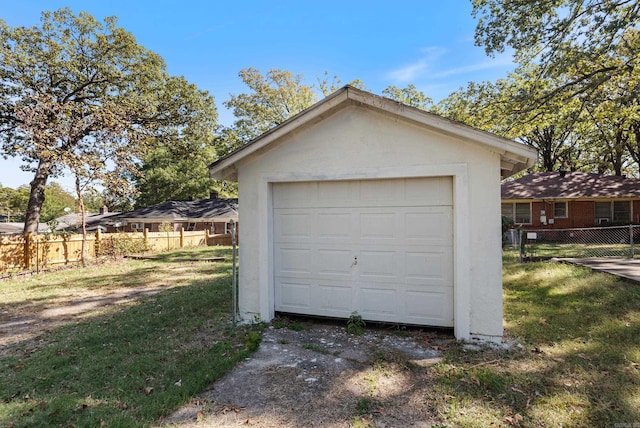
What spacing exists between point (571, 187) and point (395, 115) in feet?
61.0

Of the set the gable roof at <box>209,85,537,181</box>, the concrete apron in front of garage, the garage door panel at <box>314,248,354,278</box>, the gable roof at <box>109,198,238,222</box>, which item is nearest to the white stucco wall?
the gable roof at <box>209,85,537,181</box>

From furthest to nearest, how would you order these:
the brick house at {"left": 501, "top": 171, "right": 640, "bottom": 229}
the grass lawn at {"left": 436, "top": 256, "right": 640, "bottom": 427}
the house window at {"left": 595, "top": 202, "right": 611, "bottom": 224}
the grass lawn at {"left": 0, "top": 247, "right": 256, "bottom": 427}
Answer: the house window at {"left": 595, "top": 202, "right": 611, "bottom": 224}
the brick house at {"left": 501, "top": 171, "right": 640, "bottom": 229}
the grass lawn at {"left": 0, "top": 247, "right": 256, "bottom": 427}
the grass lawn at {"left": 436, "top": 256, "right": 640, "bottom": 427}

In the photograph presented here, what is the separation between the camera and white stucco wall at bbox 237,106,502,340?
15.6 ft

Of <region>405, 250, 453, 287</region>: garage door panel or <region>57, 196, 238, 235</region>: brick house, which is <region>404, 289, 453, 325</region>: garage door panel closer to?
<region>405, 250, 453, 287</region>: garage door panel

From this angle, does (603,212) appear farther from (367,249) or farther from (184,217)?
(184,217)

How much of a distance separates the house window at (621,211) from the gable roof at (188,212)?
2377 centimetres

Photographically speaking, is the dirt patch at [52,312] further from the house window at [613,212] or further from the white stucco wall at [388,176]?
the house window at [613,212]

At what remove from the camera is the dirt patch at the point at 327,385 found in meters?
3.11

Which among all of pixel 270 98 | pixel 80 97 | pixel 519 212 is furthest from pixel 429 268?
pixel 270 98

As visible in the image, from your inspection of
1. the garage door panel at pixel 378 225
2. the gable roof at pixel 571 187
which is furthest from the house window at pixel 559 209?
the garage door panel at pixel 378 225

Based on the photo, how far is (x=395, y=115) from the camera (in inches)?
199

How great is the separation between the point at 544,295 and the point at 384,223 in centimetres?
428

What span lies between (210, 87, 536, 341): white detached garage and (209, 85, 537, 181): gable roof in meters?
0.02

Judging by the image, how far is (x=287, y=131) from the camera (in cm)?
546
